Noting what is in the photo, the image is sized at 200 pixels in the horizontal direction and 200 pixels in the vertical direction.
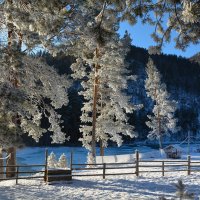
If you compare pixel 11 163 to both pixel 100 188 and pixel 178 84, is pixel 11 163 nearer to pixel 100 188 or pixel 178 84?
pixel 100 188

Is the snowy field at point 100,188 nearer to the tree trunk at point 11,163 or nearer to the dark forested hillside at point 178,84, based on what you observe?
the tree trunk at point 11,163

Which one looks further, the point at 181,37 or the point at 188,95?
the point at 188,95

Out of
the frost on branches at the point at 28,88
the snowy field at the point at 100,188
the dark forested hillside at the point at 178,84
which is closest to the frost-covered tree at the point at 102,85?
the frost on branches at the point at 28,88

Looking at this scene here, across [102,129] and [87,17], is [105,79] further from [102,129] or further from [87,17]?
[87,17]

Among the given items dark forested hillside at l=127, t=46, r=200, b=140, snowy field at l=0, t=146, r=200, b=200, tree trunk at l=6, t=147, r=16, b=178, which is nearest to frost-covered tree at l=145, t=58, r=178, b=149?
snowy field at l=0, t=146, r=200, b=200

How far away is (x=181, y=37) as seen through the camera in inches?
356

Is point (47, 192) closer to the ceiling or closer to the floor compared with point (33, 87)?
closer to the floor

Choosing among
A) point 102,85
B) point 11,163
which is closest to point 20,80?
point 11,163

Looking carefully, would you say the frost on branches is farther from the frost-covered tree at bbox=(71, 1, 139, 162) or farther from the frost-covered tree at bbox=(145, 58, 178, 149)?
the frost-covered tree at bbox=(145, 58, 178, 149)

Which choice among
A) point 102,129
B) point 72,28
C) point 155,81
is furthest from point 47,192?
point 155,81

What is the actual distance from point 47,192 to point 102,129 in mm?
12335

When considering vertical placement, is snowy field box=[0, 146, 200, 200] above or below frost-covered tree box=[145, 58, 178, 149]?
below

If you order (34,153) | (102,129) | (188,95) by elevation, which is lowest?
(34,153)

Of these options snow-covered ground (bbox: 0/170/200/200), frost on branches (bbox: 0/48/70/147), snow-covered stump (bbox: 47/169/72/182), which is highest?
frost on branches (bbox: 0/48/70/147)
